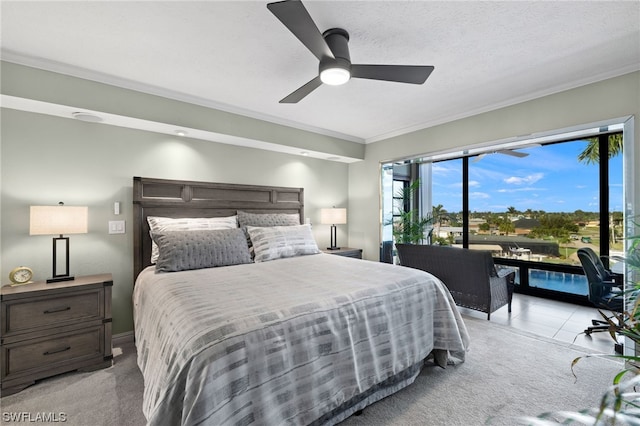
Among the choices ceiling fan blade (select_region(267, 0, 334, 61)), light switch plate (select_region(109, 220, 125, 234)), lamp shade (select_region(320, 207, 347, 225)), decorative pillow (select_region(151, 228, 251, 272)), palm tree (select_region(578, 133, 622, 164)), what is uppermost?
ceiling fan blade (select_region(267, 0, 334, 61))

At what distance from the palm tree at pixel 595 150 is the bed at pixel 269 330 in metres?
3.62

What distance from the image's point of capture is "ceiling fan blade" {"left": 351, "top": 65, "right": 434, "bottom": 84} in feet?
6.84

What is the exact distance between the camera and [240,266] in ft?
9.41

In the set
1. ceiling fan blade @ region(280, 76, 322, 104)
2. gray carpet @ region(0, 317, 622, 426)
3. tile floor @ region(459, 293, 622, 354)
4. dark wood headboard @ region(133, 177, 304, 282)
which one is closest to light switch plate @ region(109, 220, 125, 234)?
dark wood headboard @ region(133, 177, 304, 282)

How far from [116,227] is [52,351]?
1196mm

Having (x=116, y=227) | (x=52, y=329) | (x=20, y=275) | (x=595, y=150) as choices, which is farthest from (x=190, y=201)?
(x=595, y=150)

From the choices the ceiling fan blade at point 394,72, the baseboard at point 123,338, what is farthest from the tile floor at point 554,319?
the baseboard at point 123,338

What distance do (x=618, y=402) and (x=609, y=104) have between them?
329 cm

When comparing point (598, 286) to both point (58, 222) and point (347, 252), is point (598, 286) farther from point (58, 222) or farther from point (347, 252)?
point (58, 222)

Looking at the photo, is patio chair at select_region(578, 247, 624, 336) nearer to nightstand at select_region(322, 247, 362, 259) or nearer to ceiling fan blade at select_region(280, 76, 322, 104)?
nightstand at select_region(322, 247, 362, 259)

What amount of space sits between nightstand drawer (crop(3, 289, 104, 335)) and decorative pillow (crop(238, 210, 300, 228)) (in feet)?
5.20

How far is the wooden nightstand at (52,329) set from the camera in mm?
2174

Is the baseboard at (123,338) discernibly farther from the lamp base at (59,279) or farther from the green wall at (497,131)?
the green wall at (497,131)

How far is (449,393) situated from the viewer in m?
2.15
